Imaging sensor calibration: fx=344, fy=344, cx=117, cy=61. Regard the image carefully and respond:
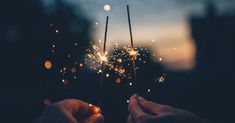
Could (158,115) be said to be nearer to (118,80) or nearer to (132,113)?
(132,113)

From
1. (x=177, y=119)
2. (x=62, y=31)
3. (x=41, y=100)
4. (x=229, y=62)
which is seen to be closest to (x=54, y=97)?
(x=41, y=100)

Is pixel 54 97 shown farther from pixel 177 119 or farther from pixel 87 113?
pixel 177 119

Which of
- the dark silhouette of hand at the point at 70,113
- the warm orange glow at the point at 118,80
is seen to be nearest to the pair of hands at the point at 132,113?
the dark silhouette of hand at the point at 70,113

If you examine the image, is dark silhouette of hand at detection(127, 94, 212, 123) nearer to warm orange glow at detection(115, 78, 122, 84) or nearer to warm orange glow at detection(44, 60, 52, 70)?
warm orange glow at detection(115, 78, 122, 84)

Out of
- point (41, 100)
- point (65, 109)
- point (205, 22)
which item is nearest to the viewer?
point (65, 109)

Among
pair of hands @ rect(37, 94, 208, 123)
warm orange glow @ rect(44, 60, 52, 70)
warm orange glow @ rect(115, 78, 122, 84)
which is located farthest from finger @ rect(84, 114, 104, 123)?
warm orange glow @ rect(44, 60, 52, 70)

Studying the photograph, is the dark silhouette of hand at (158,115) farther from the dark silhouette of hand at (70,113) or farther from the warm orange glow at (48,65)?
the warm orange glow at (48,65)

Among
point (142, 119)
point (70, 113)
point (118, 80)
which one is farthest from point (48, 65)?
point (142, 119)
